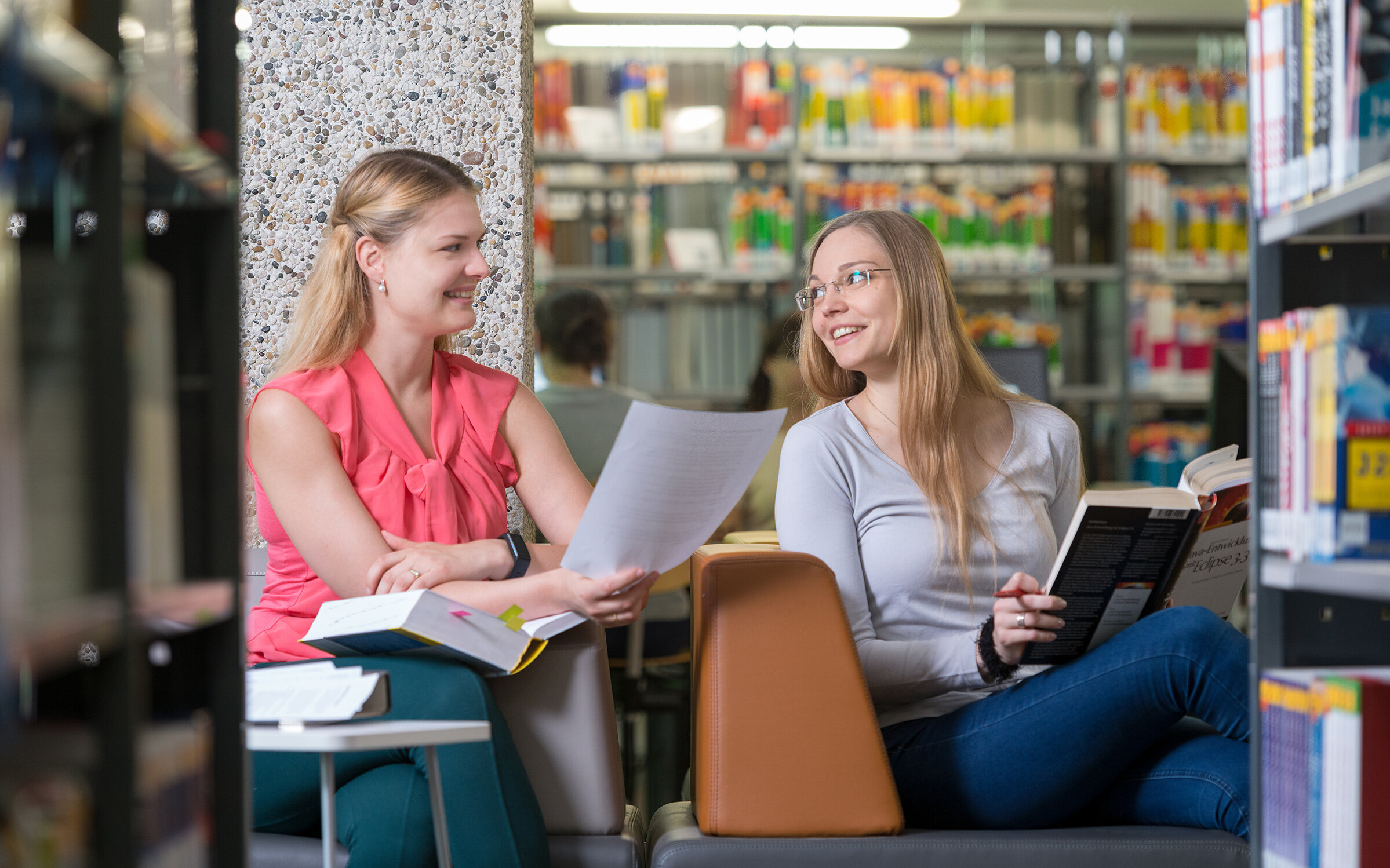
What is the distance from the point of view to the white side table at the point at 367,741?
1.11 metres

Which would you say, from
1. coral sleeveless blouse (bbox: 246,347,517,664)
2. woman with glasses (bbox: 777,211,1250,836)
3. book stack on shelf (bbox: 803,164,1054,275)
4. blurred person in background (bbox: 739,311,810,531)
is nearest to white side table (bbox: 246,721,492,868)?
coral sleeveless blouse (bbox: 246,347,517,664)

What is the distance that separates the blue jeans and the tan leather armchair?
0.07 metres

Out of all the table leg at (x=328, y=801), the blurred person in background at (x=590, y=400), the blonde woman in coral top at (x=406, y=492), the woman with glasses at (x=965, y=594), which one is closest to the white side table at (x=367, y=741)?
the table leg at (x=328, y=801)

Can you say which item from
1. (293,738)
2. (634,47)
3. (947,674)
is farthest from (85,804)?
(634,47)

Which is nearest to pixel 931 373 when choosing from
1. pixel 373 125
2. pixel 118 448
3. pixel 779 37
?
pixel 373 125

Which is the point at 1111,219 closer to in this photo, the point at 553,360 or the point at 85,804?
the point at 553,360

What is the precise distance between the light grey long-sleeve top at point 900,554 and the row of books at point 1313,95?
0.64 m

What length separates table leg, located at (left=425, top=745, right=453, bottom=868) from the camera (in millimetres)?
1237

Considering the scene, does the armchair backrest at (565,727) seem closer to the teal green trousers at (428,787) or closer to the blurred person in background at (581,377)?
the teal green trousers at (428,787)

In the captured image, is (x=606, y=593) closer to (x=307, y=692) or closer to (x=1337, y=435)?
(x=307, y=692)

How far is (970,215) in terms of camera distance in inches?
173

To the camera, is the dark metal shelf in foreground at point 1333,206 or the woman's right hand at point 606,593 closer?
the dark metal shelf in foreground at point 1333,206

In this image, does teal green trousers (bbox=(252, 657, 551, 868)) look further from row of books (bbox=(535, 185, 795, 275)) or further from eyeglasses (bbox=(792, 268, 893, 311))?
row of books (bbox=(535, 185, 795, 275))

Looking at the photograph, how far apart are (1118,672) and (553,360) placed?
2.09m
